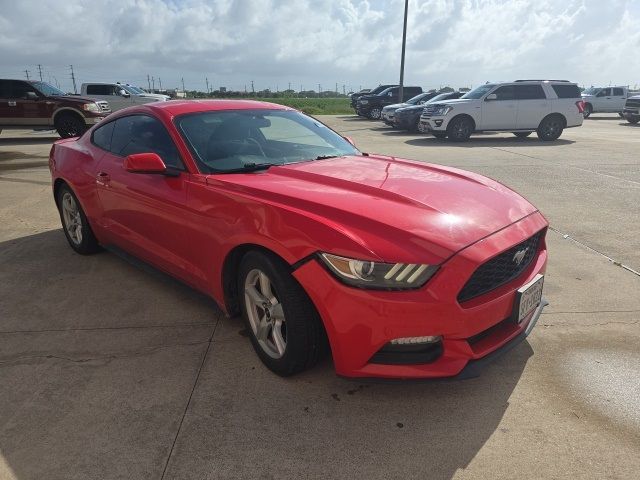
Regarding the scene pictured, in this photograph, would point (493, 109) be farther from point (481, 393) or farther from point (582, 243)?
point (481, 393)

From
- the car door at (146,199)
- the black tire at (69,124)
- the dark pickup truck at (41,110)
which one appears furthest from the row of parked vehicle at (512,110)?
the car door at (146,199)

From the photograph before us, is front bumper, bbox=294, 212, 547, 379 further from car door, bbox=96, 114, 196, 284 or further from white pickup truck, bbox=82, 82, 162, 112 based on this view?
white pickup truck, bbox=82, 82, 162, 112

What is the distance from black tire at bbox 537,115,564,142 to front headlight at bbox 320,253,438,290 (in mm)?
15189

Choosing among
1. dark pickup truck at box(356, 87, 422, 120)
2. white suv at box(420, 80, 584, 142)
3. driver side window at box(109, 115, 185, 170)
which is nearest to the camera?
driver side window at box(109, 115, 185, 170)

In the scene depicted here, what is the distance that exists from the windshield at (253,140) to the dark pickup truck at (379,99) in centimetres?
2339

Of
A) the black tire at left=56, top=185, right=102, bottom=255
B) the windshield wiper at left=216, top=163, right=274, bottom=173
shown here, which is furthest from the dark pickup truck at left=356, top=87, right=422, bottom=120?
the windshield wiper at left=216, top=163, right=274, bottom=173

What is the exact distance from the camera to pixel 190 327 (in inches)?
136

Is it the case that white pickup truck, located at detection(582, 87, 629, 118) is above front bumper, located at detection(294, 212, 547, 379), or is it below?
→ above

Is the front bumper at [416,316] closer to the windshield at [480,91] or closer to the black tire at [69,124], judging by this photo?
the windshield at [480,91]

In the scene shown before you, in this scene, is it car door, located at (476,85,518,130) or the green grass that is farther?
the green grass

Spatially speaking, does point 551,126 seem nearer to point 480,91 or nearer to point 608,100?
point 480,91

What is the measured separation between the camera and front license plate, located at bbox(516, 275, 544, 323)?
2533 millimetres

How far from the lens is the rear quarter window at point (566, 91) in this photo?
50.2 feet

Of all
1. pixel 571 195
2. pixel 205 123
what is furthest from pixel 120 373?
pixel 571 195
